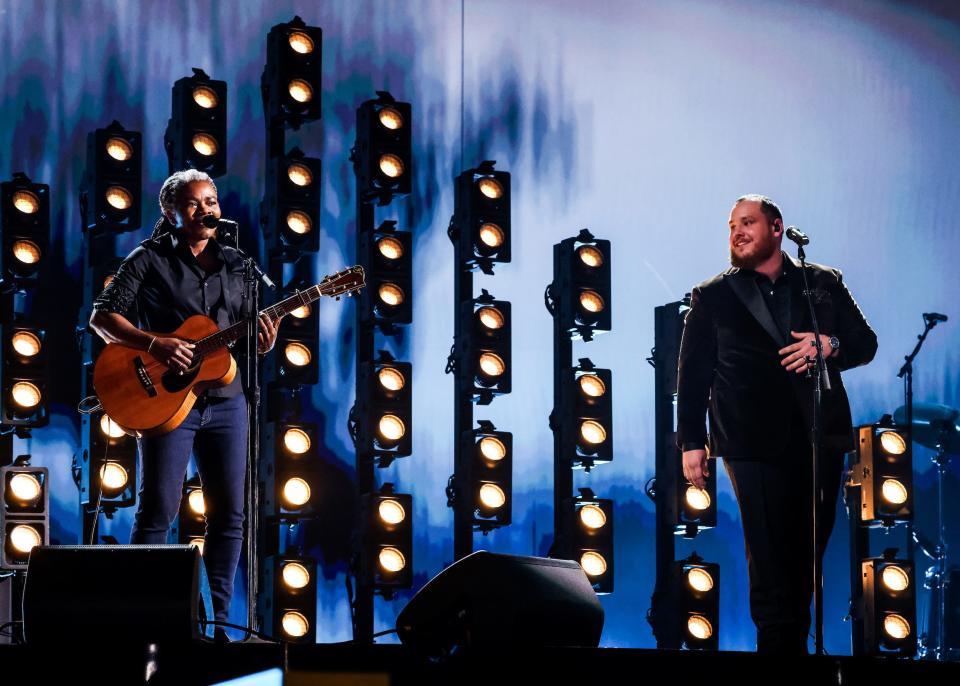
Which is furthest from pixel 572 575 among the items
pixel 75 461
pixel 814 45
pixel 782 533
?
pixel 814 45

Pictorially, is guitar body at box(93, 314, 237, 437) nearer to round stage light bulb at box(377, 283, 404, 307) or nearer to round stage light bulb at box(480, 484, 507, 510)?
round stage light bulb at box(377, 283, 404, 307)

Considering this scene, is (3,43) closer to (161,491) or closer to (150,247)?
(150,247)

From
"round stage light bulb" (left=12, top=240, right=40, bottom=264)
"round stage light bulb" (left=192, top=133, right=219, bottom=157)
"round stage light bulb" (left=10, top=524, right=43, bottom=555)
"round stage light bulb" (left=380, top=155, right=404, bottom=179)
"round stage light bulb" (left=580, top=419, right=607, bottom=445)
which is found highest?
"round stage light bulb" (left=192, top=133, right=219, bottom=157)

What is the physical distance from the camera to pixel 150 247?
4.36 metres

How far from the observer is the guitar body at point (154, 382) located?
4211 mm

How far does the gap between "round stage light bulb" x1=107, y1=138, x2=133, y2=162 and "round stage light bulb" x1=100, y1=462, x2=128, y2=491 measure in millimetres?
1236

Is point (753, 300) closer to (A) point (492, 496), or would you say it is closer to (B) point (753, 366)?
(B) point (753, 366)

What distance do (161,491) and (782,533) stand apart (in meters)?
1.82

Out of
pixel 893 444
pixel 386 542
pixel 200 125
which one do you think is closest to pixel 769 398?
Result: pixel 893 444

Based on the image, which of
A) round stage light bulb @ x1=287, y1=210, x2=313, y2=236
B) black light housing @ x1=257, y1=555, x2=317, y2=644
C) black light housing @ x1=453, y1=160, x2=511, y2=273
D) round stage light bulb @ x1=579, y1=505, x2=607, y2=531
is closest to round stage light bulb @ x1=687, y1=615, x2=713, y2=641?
round stage light bulb @ x1=579, y1=505, x2=607, y2=531

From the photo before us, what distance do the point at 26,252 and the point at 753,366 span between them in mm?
2878

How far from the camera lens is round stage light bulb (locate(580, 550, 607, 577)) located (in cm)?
606

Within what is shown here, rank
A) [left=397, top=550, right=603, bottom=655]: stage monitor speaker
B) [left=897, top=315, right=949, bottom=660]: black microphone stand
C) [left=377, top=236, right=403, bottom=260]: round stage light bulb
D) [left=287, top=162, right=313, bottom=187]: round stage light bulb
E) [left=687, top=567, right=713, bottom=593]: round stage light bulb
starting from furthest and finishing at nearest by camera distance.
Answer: [left=897, top=315, right=949, bottom=660]: black microphone stand < [left=687, top=567, right=713, bottom=593]: round stage light bulb < [left=377, top=236, right=403, bottom=260]: round stage light bulb < [left=287, top=162, right=313, bottom=187]: round stage light bulb < [left=397, top=550, right=603, bottom=655]: stage monitor speaker

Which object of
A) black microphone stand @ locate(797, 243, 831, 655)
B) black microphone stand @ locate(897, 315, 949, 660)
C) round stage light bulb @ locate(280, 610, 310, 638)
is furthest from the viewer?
black microphone stand @ locate(897, 315, 949, 660)
